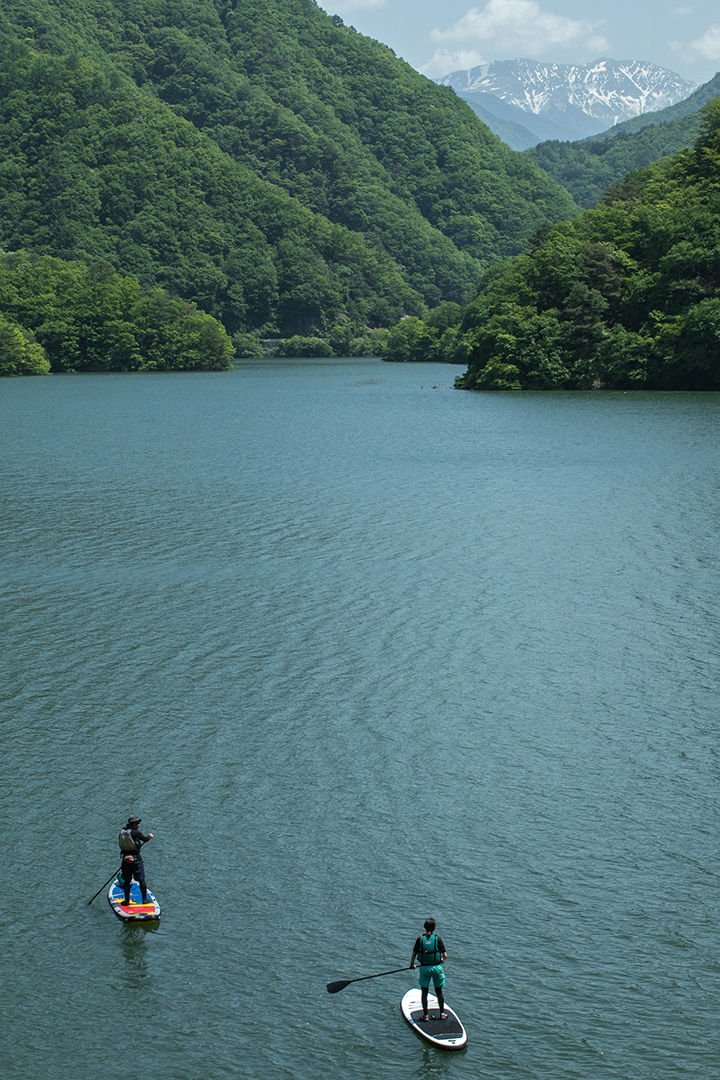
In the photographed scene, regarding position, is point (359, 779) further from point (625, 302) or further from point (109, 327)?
point (109, 327)

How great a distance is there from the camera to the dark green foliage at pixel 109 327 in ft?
512

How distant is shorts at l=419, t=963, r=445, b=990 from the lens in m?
14.6

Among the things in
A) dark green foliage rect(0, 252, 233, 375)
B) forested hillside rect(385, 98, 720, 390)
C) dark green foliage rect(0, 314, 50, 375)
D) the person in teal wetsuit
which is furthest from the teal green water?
dark green foliage rect(0, 252, 233, 375)

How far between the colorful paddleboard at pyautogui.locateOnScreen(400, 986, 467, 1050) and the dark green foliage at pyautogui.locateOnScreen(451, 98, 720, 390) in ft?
277

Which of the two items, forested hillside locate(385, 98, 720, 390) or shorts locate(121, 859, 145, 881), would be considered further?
forested hillside locate(385, 98, 720, 390)

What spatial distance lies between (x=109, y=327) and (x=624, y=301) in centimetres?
8071

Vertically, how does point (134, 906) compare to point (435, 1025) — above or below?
above

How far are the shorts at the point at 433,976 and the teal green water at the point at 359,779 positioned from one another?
725 mm

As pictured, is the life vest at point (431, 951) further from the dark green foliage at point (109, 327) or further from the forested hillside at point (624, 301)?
the dark green foliage at point (109, 327)

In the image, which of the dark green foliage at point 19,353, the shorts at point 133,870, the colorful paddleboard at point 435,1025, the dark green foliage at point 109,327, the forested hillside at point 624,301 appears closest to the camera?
the colorful paddleboard at point 435,1025

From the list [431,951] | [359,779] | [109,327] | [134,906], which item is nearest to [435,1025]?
[431,951]

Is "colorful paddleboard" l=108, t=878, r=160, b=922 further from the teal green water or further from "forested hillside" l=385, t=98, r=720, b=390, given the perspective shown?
"forested hillside" l=385, t=98, r=720, b=390

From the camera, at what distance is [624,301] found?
3996 inches

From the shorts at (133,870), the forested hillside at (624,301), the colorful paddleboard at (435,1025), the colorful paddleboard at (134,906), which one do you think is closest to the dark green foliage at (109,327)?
the forested hillside at (624,301)
